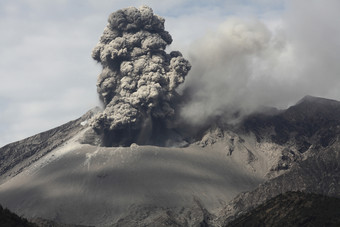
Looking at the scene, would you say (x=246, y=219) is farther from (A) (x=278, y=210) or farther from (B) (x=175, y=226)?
(B) (x=175, y=226)

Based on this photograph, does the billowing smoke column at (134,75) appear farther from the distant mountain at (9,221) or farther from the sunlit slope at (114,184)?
the distant mountain at (9,221)

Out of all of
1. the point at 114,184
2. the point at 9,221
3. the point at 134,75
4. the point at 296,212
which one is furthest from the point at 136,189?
the point at 9,221

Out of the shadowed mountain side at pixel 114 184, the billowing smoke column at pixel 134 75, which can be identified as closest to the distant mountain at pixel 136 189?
the shadowed mountain side at pixel 114 184

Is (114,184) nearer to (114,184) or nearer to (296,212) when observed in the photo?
(114,184)

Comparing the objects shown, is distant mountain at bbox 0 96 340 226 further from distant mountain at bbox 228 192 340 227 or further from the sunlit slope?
distant mountain at bbox 228 192 340 227

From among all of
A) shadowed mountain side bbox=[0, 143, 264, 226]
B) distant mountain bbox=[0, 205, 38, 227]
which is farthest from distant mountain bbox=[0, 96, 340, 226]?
distant mountain bbox=[0, 205, 38, 227]

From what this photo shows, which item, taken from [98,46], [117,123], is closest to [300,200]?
[117,123]
